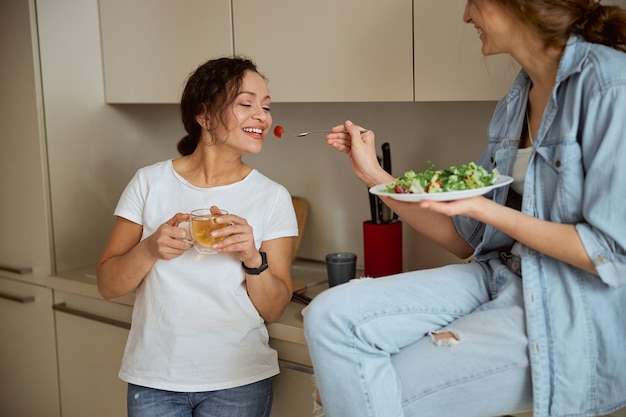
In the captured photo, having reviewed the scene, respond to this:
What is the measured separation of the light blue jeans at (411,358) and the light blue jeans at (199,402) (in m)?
0.50

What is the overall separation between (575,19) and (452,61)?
1.29 ft

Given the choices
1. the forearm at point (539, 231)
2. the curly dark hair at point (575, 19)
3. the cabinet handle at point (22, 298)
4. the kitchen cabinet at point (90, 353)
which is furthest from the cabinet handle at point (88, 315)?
the curly dark hair at point (575, 19)

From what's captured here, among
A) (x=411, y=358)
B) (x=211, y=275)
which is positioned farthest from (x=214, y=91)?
(x=411, y=358)

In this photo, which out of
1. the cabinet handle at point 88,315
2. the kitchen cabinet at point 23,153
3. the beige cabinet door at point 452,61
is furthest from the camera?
the kitchen cabinet at point 23,153

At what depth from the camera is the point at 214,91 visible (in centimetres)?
177

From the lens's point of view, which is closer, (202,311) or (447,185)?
(447,185)

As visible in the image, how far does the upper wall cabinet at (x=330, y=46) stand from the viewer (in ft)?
5.71

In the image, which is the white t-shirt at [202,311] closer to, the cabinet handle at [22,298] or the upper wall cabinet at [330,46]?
the upper wall cabinet at [330,46]

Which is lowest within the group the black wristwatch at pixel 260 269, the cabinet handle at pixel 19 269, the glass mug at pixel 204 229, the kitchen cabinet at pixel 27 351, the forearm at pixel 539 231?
the kitchen cabinet at pixel 27 351

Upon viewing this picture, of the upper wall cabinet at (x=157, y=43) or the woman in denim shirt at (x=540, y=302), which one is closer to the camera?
the woman in denim shirt at (x=540, y=302)

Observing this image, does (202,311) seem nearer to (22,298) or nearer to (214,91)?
(214,91)

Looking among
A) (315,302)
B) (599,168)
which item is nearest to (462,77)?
(599,168)

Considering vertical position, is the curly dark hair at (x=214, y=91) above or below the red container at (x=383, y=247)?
above

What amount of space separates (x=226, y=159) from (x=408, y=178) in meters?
0.62
